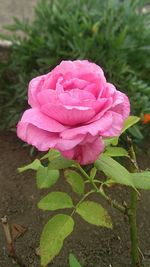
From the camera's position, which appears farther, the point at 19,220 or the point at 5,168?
the point at 5,168

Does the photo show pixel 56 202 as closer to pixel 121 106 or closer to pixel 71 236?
pixel 121 106

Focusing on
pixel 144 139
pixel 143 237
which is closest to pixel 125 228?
pixel 143 237

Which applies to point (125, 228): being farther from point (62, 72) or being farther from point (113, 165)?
point (62, 72)

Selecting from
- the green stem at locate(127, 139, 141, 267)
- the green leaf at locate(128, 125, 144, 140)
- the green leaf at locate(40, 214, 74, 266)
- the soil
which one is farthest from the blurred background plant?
the green leaf at locate(40, 214, 74, 266)

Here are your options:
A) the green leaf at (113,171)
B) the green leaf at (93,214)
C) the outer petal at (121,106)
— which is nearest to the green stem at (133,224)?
the green leaf at (93,214)

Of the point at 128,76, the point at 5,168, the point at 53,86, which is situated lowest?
A: the point at 5,168

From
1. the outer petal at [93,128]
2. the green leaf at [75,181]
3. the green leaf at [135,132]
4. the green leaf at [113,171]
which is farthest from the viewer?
the green leaf at [135,132]

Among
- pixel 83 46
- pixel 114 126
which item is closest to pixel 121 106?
pixel 114 126

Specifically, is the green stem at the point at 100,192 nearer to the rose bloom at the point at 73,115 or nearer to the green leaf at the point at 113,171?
the green leaf at the point at 113,171
